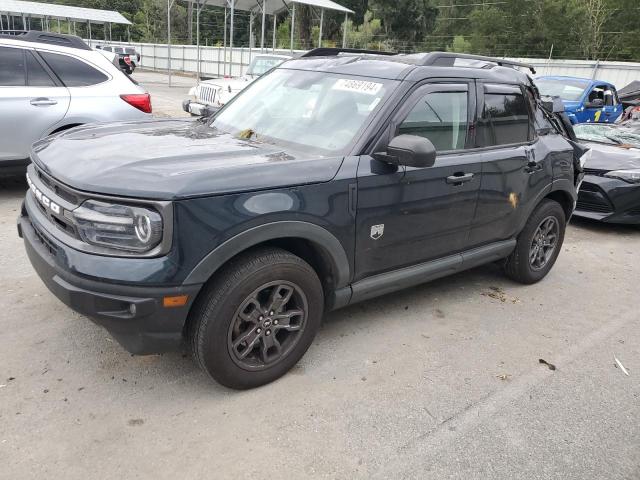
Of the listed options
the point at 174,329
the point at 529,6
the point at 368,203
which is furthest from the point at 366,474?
the point at 529,6

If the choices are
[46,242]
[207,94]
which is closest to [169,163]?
[46,242]

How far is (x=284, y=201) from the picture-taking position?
2.80 metres

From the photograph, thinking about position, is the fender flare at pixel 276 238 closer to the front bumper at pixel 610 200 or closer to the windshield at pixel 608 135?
the front bumper at pixel 610 200

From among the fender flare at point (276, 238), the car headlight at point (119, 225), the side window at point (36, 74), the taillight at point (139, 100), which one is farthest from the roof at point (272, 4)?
the car headlight at point (119, 225)

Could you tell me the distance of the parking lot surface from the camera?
2521 mm

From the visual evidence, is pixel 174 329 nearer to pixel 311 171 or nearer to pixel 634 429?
pixel 311 171

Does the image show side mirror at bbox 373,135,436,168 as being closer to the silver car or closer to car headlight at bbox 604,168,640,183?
the silver car

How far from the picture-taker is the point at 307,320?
3127mm

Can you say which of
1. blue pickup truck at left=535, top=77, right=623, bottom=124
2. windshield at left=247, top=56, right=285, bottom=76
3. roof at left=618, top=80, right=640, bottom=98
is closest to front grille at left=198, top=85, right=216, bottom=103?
windshield at left=247, top=56, right=285, bottom=76

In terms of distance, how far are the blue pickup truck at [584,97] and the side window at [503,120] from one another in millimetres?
9706

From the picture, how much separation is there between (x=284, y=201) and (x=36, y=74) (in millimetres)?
4756

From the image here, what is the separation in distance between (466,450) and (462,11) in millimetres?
64080

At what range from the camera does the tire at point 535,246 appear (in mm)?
4680

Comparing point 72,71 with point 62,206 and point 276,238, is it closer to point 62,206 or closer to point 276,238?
point 62,206
